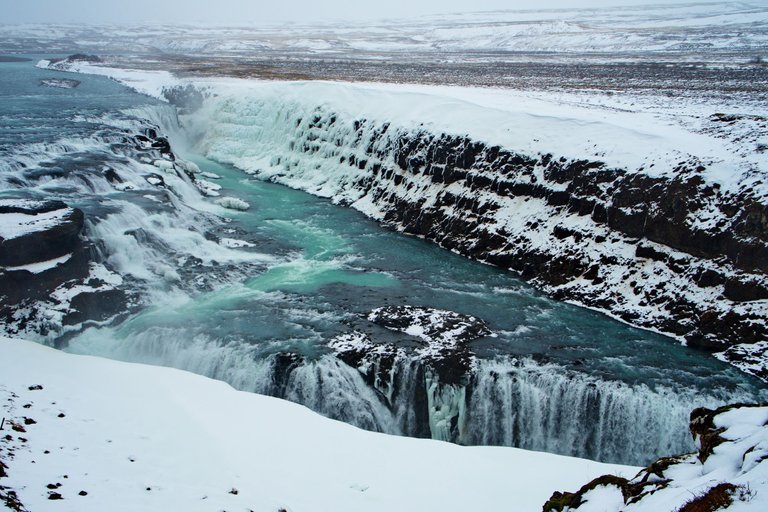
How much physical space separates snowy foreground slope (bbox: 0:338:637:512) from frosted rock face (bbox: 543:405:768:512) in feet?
6.97

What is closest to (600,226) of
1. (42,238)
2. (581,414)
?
(581,414)

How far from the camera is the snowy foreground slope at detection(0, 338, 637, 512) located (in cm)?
778

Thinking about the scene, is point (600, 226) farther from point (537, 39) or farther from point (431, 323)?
point (537, 39)

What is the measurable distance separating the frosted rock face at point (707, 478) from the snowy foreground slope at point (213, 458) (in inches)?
83.7

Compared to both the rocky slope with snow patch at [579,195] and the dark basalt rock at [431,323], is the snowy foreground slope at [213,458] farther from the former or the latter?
the rocky slope with snow patch at [579,195]

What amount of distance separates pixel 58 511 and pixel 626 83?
157 feet

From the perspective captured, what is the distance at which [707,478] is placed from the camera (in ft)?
19.4

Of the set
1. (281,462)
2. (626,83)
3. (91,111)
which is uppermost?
A: (626,83)

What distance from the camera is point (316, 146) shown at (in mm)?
36844

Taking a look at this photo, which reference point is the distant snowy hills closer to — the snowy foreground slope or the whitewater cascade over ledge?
the whitewater cascade over ledge

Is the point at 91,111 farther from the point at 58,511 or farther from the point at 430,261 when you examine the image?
the point at 58,511

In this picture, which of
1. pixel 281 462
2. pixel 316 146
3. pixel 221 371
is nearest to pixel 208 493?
pixel 281 462

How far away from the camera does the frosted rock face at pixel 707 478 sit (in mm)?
5094

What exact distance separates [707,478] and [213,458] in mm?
6863
